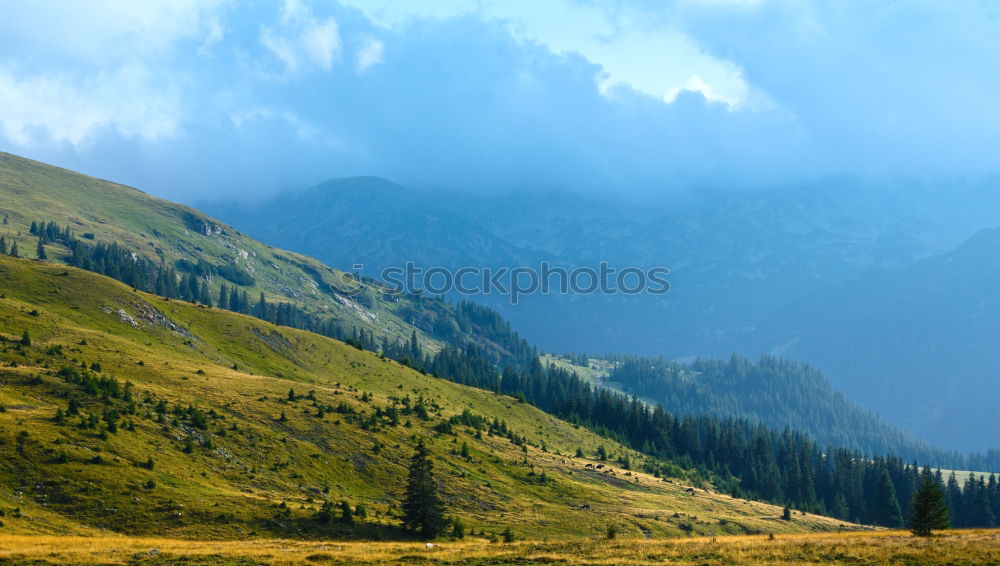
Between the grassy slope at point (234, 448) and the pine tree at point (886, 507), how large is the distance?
Result: 4048 centimetres

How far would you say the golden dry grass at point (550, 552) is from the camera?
155 feet

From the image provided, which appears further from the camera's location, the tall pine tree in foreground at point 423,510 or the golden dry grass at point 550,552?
the tall pine tree in foreground at point 423,510

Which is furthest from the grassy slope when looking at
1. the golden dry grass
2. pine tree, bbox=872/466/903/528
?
pine tree, bbox=872/466/903/528

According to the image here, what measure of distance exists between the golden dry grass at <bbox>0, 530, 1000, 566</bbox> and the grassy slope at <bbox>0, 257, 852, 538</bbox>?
1193 cm

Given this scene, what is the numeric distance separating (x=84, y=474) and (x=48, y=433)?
881 centimetres

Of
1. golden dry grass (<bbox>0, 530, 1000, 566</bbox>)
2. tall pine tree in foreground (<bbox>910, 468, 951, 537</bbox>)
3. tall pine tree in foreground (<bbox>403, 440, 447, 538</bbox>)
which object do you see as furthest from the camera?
tall pine tree in foreground (<bbox>403, 440, 447, 538</bbox>)

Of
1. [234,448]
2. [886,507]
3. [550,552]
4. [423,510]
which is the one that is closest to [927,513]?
[550,552]

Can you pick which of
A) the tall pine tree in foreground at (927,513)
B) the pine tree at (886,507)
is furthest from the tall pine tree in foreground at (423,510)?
the pine tree at (886,507)

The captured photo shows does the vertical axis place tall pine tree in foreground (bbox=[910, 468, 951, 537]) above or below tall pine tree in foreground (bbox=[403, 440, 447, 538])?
above

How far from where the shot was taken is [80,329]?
124688 mm

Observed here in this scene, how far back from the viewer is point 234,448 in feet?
311

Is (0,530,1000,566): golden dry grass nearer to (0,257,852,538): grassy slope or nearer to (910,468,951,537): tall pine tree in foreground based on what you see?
(910,468,951,537): tall pine tree in foreground

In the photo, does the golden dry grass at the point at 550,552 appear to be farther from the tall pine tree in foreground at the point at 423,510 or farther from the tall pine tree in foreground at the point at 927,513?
the tall pine tree in foreground at the point at 423,510

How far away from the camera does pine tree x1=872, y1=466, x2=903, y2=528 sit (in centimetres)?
17788
